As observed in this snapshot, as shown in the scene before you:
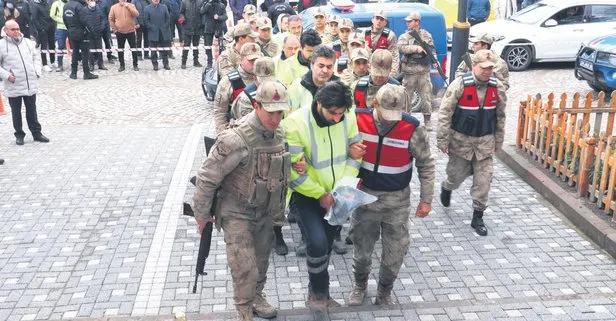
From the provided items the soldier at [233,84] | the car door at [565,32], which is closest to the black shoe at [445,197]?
the soldier at [233,84]

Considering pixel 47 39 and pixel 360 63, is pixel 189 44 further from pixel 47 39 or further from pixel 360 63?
pixel 360 63

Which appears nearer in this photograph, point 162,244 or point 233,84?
point 233,84

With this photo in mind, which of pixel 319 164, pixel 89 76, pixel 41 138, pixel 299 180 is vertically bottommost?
pixel 41 138

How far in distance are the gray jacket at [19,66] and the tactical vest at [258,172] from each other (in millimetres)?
6226

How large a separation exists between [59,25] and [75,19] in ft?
5.15

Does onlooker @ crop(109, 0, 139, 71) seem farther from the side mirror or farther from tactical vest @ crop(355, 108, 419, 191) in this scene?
tactical vest @ crop(355, 108, 419, 191)

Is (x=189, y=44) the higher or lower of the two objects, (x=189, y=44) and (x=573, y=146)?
the higher

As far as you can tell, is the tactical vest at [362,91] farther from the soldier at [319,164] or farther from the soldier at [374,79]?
the soldier at [319,164]

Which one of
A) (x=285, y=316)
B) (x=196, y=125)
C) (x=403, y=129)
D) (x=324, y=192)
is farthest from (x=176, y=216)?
(x=196, y=125)

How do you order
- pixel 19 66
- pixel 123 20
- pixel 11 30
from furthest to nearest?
pixel 123 20 → pixel 19 66 → pixel 11 30

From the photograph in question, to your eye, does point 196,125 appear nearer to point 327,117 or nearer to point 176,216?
point 176,216

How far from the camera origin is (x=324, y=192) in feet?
15.3

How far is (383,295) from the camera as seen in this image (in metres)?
5.18

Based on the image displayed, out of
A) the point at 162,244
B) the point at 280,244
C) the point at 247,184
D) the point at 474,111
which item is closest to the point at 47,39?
the point at 162,244
